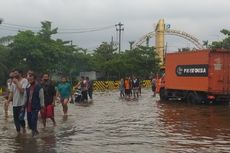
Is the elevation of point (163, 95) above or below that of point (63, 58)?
below

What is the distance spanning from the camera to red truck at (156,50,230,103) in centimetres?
2802

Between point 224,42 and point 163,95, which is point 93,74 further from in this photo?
point 163,95

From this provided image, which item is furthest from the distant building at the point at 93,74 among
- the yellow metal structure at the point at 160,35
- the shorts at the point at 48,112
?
the shorts at the point at 48,112

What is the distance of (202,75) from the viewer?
2842 centimetres

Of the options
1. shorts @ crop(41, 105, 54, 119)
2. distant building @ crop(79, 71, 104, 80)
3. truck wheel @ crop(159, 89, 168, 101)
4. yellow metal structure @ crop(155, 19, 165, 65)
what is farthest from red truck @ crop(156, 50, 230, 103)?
yellow metal structure @ crop(155, 19, 165, 65)

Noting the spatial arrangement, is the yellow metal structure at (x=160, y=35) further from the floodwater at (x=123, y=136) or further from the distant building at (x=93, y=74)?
the floodwater at (x=123, y=136)

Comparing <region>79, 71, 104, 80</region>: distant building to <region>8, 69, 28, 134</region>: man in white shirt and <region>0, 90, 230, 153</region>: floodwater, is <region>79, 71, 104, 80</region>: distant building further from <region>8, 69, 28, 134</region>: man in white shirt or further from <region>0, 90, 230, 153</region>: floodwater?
<region>8, 69, 28, 134</region>: man in white shirt

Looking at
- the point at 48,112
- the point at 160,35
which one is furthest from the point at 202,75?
the point at 160,35

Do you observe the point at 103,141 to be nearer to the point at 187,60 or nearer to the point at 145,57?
the point at 187,60

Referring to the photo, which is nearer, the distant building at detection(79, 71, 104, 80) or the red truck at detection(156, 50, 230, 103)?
the red truck at detection(156, 50, 230, 103)

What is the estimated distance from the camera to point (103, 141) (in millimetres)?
13219

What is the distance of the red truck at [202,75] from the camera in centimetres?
2802

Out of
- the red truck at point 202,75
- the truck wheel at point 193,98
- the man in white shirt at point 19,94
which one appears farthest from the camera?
the truck wheel at point 193,98

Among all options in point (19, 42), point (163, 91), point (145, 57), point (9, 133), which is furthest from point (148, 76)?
point (9, 133)
